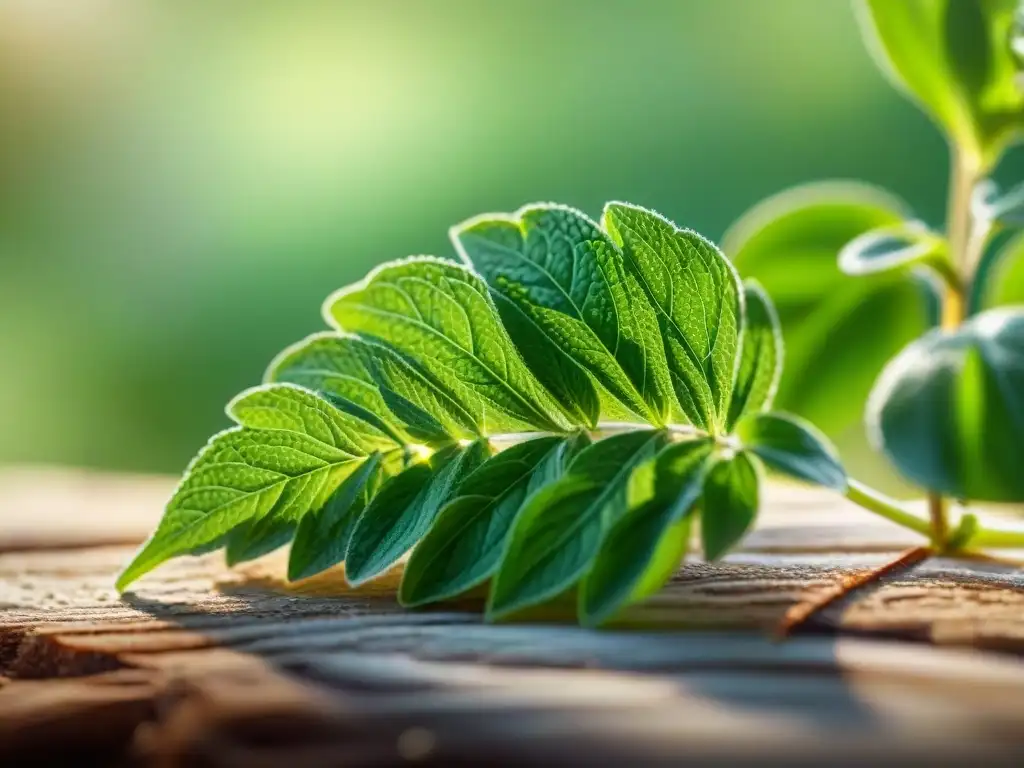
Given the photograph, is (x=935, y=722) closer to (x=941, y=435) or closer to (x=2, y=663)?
(x=941, y=435)

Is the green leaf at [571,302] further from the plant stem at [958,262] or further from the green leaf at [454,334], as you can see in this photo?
the plant stem at [958,262]

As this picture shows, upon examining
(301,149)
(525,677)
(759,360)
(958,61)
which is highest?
(301,149)

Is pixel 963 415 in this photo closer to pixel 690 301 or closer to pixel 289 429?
pixel 690 301

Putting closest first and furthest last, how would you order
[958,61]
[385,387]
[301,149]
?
[385,387]
[958,61]
[301,149]

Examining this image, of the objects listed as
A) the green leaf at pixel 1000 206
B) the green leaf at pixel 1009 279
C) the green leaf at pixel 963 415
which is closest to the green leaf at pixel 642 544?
the green leaf at pixel 963 415

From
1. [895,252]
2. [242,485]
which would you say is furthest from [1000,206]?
[242,485]

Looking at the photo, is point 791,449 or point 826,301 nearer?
point 791,449

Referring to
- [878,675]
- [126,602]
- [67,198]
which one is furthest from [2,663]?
[67,198]
